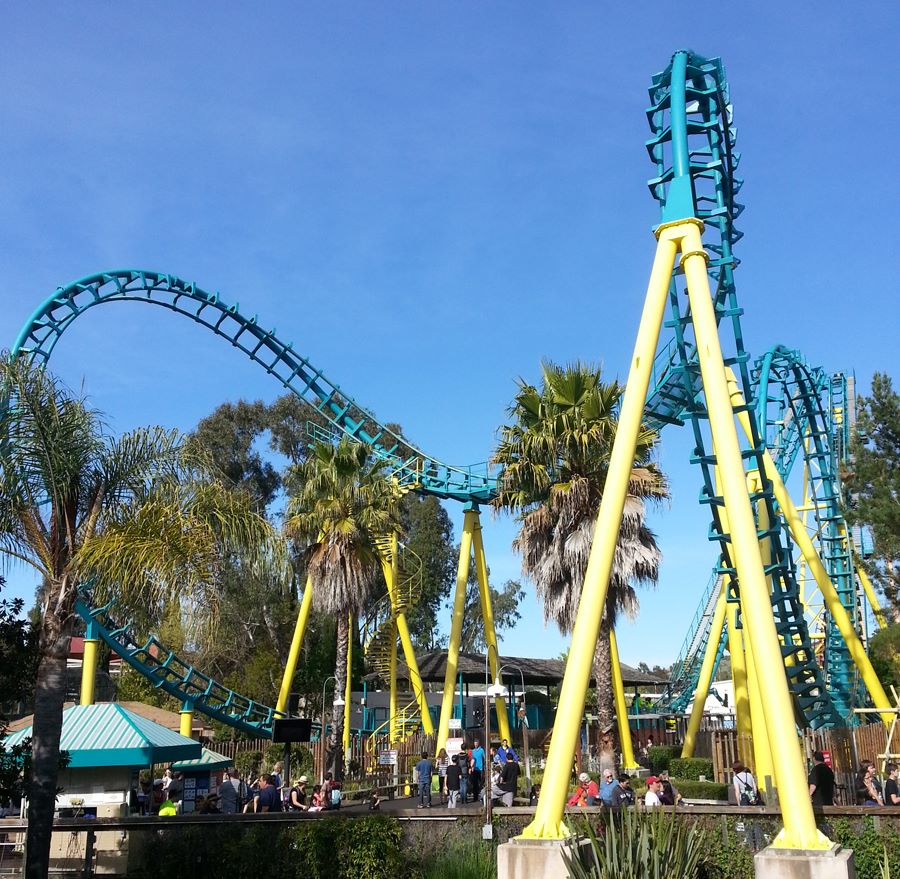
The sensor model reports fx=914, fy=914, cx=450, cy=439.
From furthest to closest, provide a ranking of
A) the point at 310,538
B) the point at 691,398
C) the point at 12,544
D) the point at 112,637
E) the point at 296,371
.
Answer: the point at 296,371
the point at 310,538
the point at 112,637
the point at 691,398
the point at 12,544

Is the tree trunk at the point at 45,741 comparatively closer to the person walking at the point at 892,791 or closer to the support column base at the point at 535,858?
the support column base at the point at 535,858

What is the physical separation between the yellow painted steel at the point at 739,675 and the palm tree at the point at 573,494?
193 cm

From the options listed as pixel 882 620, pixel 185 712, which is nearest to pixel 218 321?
pixel 185 712

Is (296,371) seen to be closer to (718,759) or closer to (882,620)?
(718,759)

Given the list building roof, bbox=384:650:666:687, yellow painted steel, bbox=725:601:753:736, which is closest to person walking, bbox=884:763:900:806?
yellow painted steel, bbox=725:601:753:736

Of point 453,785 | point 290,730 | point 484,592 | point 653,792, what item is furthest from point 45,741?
point 484,592

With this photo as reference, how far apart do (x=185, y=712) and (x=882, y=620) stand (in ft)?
73.9

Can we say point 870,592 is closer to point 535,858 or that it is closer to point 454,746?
point 454,746

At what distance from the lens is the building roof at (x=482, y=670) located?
37.0 metres

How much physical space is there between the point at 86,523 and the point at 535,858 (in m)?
6.10

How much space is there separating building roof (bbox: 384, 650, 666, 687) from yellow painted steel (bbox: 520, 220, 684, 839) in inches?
993

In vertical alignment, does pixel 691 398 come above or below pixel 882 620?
above

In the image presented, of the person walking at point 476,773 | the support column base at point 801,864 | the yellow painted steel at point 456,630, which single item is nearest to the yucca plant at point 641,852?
the support column base at point 801,864

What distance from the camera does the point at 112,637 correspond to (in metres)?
22.5
